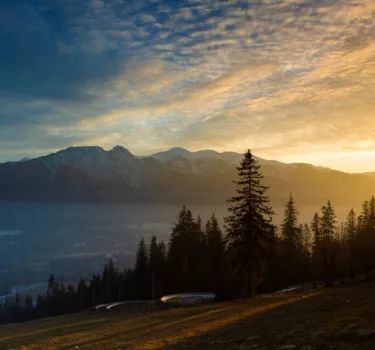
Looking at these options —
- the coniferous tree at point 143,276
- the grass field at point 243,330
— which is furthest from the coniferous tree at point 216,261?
the grass field at point 243,330

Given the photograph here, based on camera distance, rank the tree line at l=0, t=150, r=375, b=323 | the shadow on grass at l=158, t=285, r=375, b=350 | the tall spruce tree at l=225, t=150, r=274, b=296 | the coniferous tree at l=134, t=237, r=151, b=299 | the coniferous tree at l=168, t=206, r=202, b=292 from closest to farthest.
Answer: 1. the shadow on grass at l=158, t=285, r=375, b=350
2. the tall spruce tree at l=225, t=150, r=274, b=296
3. the tree line at l=0, t=150, r=375, b=323
4. the coniferous tree at l=168, t=206, r=202, b=292
5. the coniferous tree at l=134, t=237, r=151, b=299

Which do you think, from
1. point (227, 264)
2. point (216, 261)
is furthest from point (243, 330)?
point (216, 261)

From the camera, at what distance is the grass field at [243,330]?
16.7 metres

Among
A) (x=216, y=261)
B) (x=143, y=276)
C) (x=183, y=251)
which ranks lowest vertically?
(x=143, y=276)

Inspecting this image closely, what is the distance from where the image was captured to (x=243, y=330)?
21.7 meters

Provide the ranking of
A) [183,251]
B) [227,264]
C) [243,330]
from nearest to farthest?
[243,330], [227,264], [183,251]

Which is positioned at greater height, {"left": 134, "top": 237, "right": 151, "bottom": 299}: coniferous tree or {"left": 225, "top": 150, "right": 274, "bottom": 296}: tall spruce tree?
{"left": 225, "top": 150, "right": 274, "bottom": 296}: tall spruce tree

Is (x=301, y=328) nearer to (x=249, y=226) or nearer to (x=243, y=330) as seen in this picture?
(x=243, y=330)

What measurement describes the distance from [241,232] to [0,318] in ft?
433

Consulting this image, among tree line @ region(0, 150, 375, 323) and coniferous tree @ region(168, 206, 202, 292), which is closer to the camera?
tree line @ region(0, 150, 375, 323)

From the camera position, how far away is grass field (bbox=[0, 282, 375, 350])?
1670 cm

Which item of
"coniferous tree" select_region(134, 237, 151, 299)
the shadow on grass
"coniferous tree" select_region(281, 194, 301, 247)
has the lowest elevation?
"coniferous tree" select_region(134, 237, 151, 299)

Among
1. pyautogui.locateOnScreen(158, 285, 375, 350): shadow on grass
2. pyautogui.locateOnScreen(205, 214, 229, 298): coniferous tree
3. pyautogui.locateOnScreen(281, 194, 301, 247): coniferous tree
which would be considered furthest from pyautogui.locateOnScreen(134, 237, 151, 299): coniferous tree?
pyautogui.locateOnScreen(158, 285, 375, 350): shadow on grass

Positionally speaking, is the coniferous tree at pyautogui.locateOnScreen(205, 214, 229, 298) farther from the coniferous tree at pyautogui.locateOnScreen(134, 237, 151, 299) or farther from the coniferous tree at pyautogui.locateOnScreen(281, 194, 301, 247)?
the coniferous tree at pyautogui.locateOnScreen(134, 237, 151, 299)
